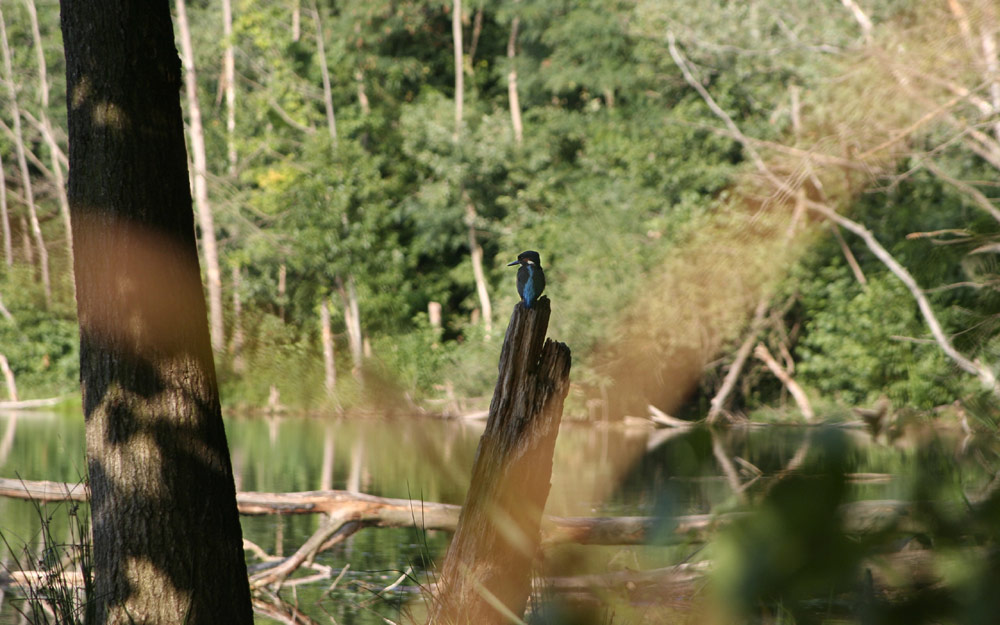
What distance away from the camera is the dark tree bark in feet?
9.17

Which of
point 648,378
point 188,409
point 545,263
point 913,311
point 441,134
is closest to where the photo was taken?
point 188,409

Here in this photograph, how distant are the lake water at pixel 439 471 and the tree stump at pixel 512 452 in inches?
3.8

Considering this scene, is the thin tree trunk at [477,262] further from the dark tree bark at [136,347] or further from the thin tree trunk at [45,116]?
the dark tree bark at [136,347]

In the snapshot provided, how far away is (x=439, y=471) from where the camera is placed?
1.54 meters

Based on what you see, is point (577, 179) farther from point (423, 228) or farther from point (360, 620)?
point (360, 620)

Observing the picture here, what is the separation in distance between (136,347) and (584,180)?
21.2m

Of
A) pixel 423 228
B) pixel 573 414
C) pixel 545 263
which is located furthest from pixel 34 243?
pixel 573 414

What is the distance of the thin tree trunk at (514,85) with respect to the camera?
82.4ft

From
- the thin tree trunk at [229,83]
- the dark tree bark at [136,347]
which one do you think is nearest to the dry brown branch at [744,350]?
the thin tree trunk at [229,83]

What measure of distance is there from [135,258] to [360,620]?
362 centimetres

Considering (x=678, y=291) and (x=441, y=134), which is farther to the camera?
(x=441, y=134)

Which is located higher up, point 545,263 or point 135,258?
point 545,263

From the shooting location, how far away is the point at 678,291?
18.9 metres

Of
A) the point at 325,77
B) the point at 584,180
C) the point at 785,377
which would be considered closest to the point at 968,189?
the point at 785,377
